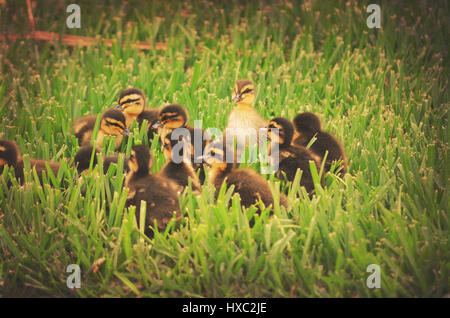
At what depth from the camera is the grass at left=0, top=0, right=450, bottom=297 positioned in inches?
106

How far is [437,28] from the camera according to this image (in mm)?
5789

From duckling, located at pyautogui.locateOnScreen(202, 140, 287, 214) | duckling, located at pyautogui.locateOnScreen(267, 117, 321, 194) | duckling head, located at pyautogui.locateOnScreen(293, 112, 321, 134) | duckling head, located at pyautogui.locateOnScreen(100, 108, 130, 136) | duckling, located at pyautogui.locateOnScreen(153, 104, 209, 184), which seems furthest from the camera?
duckling head, located at pyautogui.locateOnScreen(100, 108, 130, 136)

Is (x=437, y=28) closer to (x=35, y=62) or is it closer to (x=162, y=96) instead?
(x=162, y=96)

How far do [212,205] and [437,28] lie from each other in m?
3.88

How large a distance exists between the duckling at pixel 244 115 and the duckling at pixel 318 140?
0.98 feet

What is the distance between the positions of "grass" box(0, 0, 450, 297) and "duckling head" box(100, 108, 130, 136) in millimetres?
132

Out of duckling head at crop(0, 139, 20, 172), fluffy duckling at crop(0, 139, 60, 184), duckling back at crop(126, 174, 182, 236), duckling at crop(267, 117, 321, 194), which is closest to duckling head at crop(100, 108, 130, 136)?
fluffy duckling at crop(0, 139, 60, 184)

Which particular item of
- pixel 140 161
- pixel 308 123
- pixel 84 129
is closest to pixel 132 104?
pixel 84 129

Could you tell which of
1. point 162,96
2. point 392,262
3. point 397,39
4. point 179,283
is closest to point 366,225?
point 392,262

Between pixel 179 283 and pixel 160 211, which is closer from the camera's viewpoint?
pixel 179 283

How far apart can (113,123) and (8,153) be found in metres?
0.67

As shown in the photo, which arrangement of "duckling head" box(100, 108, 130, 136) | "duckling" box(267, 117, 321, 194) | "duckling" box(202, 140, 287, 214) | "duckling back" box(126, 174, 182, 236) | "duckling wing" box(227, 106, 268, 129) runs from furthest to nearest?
"duckling wing" box(227, 106, 268, 129) < "duckling head" box(100, 108, 130, 136) < "duckling" box(267, 117, 321, 194) < "duckling" box(202, 140, 287, 214) < "duckling back" box(126, 174, 182, 236)

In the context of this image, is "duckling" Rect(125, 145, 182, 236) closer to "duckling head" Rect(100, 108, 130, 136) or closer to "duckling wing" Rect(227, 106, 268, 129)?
"duckling head" Rect(100, 108, 130, 136)
